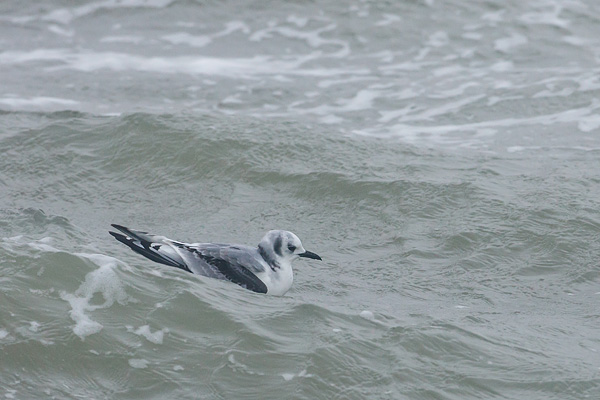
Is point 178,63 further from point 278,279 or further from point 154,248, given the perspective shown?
point 278,279

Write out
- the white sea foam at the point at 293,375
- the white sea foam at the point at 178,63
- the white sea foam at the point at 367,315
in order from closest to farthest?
the white sea foam at the point at 293,375, the white sea foam at the point at 367,315, the white sea foam at the point at 178,63

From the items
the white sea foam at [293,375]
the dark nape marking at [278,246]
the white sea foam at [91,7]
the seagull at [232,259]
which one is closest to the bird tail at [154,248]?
the seagull at [232,259]

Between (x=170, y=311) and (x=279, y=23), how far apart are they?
36.3ft

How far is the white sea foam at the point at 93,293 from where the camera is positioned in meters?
5.95

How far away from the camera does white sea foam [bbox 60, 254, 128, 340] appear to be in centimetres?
595

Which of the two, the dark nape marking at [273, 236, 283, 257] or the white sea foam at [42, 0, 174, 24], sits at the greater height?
the dark nape marking at [273, 236, 283, 257]

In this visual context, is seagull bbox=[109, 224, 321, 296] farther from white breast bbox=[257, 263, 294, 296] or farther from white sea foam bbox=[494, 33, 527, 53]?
white sea foam bbox=[494, 33, 527, 53]

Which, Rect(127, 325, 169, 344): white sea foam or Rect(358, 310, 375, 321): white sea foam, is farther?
Rect(358, 310, 375, 321): white sea foam

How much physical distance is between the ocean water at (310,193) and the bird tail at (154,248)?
0.29ft

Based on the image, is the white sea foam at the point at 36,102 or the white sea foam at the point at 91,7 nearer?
the white sea foam at the point at 36,102

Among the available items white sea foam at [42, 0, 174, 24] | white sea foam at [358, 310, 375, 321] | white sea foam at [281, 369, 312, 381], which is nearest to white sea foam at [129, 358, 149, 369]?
white sea foam at [281, 369, 312, 381]

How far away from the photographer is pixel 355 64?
14.9m

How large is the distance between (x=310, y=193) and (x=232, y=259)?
8.21ft

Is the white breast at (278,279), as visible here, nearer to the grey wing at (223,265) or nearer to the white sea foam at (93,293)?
the grey wing at (223,265)
